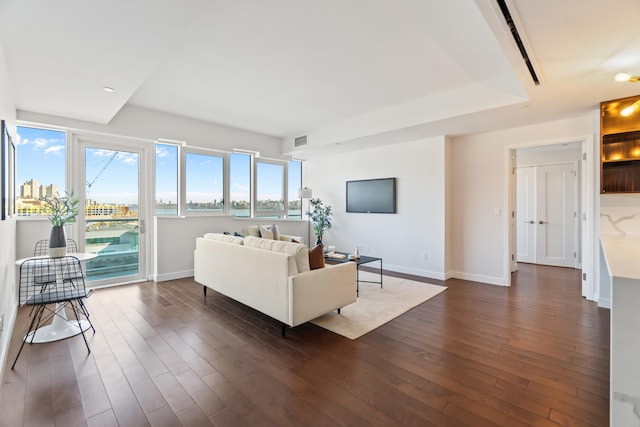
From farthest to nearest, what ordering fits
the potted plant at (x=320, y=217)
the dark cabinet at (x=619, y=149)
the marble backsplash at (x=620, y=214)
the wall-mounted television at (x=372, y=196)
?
the potted plant at (x=320, y=217) → the wall-mounted television at (x=372, y=196) → the marble backsplash at (x=620, y=214) → the dark cabinet at (x=619, y=149)

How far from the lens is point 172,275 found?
498 cm

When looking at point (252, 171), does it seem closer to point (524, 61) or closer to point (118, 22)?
point (118, 22)

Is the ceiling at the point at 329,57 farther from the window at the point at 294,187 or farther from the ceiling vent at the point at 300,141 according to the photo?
the window at the point at 294,187

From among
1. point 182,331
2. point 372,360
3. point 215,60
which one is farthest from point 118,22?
point 372,360

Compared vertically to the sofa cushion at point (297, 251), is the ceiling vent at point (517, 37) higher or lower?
higher

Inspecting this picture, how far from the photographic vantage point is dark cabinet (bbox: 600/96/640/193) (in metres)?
3.32

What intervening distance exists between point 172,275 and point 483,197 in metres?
5.47

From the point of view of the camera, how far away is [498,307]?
3.63 m

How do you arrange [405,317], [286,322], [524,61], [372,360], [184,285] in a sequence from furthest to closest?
1. [184,285]
2. [405,317]
3. [286,322]
4. [524,61]
5. [372,360]

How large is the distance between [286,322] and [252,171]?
14.1 feet

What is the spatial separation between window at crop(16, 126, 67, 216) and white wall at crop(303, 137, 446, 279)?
15.9 feet

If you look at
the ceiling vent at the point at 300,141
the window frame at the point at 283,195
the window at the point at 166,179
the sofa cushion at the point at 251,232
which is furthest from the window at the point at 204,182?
the ceiling vent at the point at 300,141

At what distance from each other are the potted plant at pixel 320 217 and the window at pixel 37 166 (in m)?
4.51

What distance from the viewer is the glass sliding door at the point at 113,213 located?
4.45 metres
